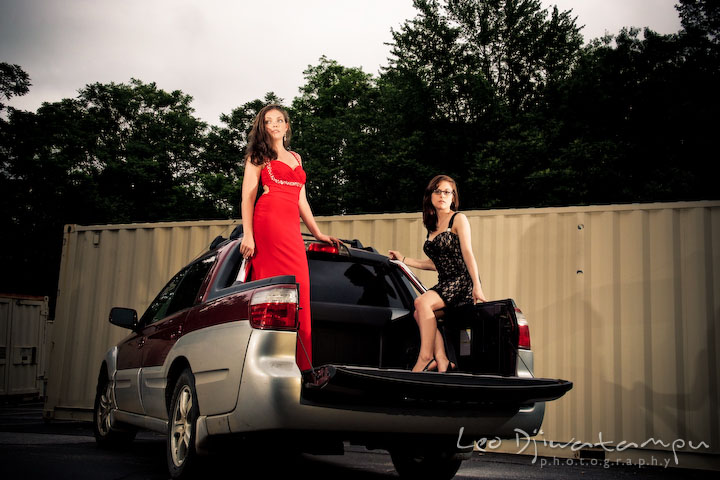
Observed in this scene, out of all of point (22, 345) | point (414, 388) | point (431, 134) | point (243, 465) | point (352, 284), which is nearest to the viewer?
point (414, 388)

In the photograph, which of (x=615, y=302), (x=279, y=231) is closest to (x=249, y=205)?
(x=279, y=231)

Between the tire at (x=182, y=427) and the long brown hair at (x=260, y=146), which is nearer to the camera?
the tire at (x=182, y=427)

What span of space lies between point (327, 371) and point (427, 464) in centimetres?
209

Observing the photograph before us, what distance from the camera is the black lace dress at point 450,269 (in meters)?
4.43

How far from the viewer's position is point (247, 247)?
419cm

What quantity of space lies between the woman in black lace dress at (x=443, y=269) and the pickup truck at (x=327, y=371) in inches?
5.1

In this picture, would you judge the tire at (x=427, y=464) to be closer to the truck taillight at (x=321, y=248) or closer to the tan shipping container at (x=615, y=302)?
the truck taillight at (x=321, y=248)

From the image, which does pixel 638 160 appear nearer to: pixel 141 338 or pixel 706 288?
pixel 706 288

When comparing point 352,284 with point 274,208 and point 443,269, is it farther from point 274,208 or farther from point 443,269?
point 274,208

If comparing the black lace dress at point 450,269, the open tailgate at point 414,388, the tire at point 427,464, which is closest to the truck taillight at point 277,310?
the open tailgate at point 414,388

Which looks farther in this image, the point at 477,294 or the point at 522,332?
the point at 477,294

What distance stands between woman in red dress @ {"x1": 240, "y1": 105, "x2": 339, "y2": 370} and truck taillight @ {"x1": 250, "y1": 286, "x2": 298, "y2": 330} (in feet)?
1.49

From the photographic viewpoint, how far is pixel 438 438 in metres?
3.70

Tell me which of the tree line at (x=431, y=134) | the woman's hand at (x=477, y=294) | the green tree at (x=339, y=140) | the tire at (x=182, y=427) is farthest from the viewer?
the green tree at (x=339, y=140)
